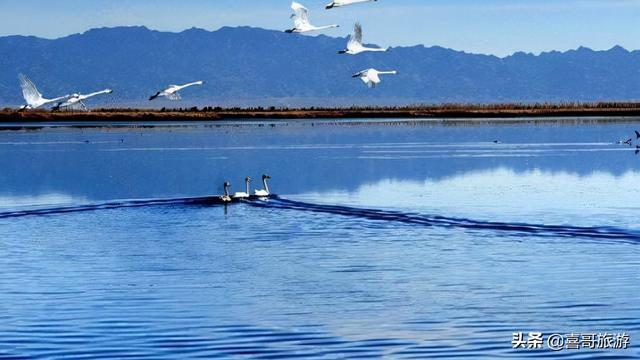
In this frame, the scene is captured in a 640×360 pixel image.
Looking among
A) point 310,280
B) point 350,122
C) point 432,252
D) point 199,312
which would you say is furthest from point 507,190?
point 350,122

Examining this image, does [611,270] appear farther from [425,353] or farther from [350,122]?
[350,122]

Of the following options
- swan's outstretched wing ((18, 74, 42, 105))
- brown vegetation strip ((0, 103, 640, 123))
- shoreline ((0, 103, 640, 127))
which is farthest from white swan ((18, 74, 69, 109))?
brown vegetation strip ((0, 103, 640, 123))

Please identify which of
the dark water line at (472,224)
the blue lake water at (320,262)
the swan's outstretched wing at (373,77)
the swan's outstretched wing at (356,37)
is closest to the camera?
the blue lake water at (320,262)

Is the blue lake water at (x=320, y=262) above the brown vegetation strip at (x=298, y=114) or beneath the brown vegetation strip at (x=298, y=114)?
above

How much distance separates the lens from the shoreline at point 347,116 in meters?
114

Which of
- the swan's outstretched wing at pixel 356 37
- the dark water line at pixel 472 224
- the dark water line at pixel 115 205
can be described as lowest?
the dark water line at pixel 472 224

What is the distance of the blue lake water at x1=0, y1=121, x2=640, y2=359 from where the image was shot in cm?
1622

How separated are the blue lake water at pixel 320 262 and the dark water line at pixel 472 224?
0.29 feet

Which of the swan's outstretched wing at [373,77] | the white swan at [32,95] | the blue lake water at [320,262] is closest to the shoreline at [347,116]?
the blue lake water at [320,262]

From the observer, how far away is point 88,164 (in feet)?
175

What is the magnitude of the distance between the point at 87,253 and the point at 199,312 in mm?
7247

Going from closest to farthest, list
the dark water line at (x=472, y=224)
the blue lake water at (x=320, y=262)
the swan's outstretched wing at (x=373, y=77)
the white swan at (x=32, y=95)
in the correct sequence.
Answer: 1. the blue lake water at (x=320, y=262)
2. the dark water line at (x=472, y=224)
3. the swan's outstretched wing at (x=373, y=77)
4. the white swan at (x=32, y=95)

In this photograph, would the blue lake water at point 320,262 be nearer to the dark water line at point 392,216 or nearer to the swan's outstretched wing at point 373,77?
the dark water line at point 392,216

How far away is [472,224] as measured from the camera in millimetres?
28594
